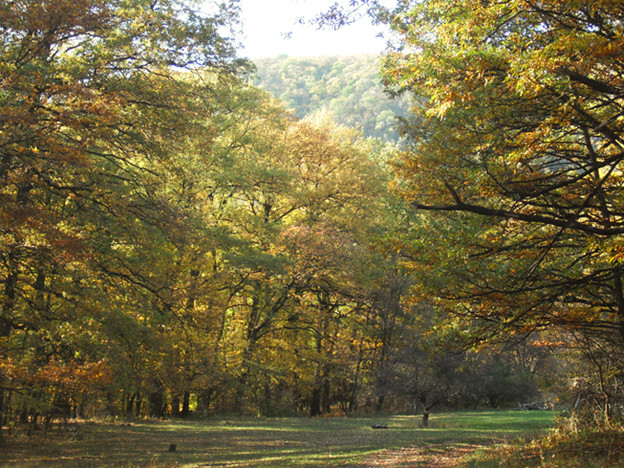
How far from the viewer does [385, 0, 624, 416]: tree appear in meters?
6.89

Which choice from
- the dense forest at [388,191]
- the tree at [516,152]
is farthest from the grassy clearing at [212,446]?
the tree at [516,152]

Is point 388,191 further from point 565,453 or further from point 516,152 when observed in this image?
point 565,453

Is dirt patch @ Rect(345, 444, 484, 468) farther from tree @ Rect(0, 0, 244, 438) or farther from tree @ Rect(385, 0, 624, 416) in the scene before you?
tree @ Rect(0, 0, 244, 438)

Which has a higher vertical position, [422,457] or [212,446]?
[422,457]

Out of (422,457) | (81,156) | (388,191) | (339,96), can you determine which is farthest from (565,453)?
(339,96)

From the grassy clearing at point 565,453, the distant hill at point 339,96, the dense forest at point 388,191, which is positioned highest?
the distant hill at point 339,96

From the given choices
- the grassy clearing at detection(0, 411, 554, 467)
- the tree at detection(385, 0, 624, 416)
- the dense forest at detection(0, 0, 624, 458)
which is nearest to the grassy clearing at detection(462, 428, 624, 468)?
the dense forest at detection(0, 0, 624, 458)

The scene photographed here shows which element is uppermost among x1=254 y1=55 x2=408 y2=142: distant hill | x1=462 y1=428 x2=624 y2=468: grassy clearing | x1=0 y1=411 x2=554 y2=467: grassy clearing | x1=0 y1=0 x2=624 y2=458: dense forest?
x1=254 y1=55 x2=408 y2=142: distant hill

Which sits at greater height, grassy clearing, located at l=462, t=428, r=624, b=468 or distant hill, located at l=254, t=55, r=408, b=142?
distant hill, located at l=254, t=55, r=408, b=142

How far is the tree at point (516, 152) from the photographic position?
6895mm

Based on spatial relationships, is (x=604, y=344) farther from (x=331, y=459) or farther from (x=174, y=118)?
(x=174, y=118)

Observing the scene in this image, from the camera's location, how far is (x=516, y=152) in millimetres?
7613

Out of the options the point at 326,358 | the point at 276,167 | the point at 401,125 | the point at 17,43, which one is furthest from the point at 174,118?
the point at 326,358

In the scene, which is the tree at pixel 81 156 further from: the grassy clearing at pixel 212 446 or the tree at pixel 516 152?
the tree at pixel 516 152
